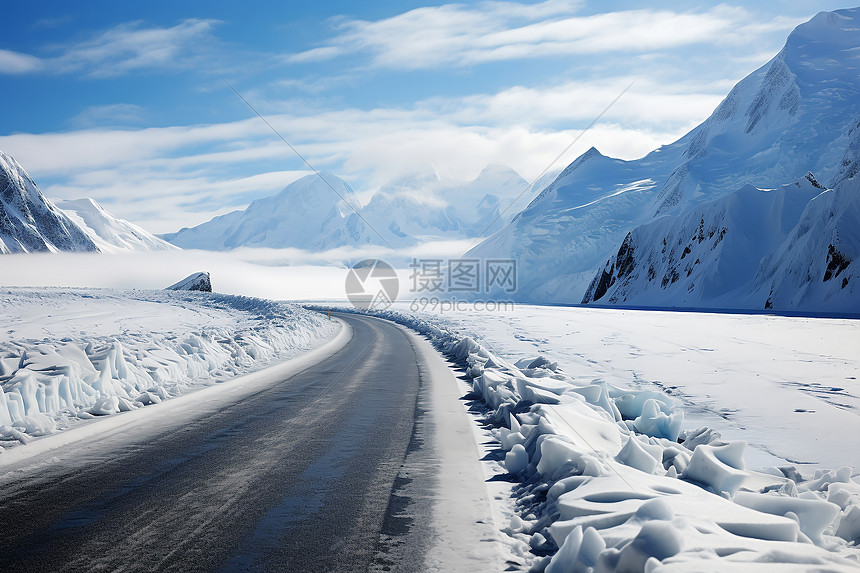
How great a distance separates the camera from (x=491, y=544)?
3672 millimetres

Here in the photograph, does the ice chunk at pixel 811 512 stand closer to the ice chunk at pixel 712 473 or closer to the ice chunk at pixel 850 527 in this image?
the ice chunk at pixel 850 527

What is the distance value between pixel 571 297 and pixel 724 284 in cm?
6015

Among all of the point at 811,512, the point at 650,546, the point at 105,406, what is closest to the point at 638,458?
the point at 811,512

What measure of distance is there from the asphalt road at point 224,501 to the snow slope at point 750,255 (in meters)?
44.4

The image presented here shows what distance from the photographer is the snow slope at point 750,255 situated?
146 feet

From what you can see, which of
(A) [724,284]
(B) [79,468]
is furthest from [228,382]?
(A) [724,284]

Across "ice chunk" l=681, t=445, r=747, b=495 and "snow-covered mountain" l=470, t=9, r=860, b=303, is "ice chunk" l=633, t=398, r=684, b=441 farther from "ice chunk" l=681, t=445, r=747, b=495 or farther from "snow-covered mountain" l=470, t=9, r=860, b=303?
"snow-covered mountain" l=470, t=9, r=860, b=303

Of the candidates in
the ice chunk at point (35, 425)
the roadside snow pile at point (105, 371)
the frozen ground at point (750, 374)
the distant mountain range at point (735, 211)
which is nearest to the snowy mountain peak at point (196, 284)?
the distant mountain range at point (735, 211)

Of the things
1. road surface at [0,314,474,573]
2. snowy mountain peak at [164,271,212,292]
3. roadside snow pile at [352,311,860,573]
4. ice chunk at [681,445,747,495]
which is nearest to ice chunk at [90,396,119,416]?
road surface at [0,314,474,573]

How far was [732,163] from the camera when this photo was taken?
119 metres

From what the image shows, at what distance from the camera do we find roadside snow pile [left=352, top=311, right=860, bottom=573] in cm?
285

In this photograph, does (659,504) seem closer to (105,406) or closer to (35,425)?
(35,425)

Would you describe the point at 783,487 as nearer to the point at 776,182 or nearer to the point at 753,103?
the point at 776,182

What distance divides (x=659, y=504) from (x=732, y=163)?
134 m
